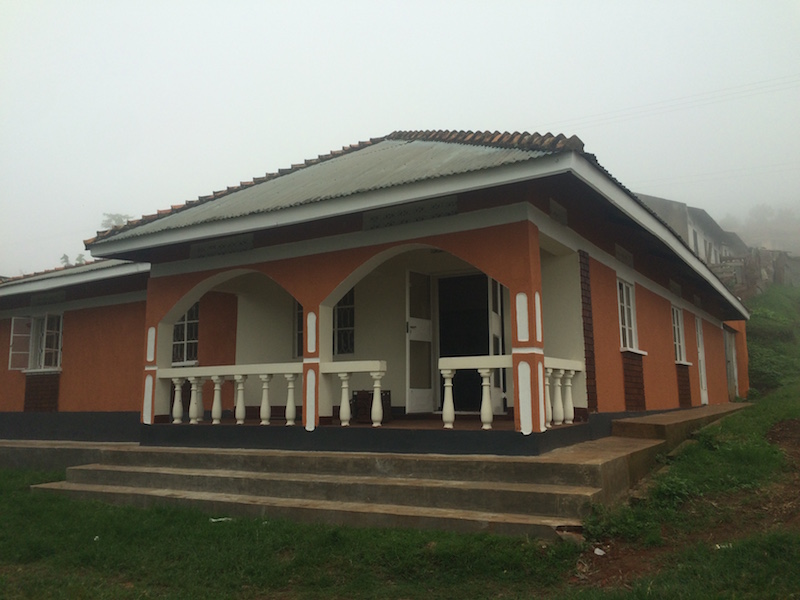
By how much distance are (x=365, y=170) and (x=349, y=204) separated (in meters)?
1.47

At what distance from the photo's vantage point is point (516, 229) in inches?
246

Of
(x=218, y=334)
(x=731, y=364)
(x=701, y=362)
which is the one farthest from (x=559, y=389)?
(x=731, y=364)

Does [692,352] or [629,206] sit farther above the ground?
[629,206]

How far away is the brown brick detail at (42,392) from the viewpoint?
37.9 feet

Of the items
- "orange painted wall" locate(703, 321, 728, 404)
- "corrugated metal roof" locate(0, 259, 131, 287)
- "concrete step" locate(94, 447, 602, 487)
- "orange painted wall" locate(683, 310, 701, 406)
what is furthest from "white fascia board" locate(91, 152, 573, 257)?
"orange painted wall" locate(703, 321, 728, 404)

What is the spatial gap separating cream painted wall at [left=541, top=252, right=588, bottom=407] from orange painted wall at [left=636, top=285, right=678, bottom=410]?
8.64 feet

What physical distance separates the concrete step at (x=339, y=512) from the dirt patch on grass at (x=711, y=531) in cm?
38

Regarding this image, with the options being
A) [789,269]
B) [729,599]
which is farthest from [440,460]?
[789,269]

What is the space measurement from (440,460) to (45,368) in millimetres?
8697

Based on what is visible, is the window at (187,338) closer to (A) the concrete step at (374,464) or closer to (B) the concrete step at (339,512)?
(A) the concrete step at (374,464)

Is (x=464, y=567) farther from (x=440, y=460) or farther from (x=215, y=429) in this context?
(x=215, y=429)

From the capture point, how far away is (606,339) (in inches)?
324

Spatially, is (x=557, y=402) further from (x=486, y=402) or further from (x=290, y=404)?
(x=290, y=404)

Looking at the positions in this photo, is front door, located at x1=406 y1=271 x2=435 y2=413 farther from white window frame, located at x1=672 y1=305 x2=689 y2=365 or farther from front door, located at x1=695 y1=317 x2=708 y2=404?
front door, located at x1=695 y1=317 x2=708 y2=404
